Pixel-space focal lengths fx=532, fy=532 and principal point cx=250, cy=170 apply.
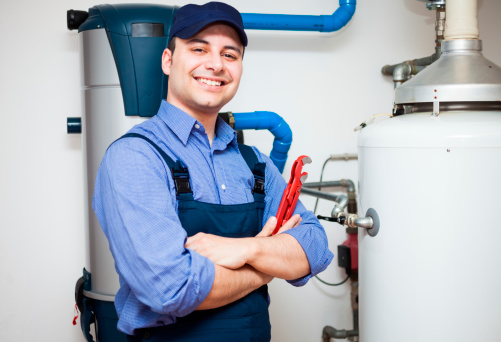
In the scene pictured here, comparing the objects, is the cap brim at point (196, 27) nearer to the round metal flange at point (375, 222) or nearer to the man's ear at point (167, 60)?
the man's ear at point (167, 60)

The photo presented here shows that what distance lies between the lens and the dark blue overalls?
3.71ft

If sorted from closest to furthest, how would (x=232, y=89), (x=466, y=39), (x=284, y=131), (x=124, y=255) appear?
1. (x=124, y=255)
2. (x=232, y=89)
3. (x=466, y=39)
4. (x=284, y=131)

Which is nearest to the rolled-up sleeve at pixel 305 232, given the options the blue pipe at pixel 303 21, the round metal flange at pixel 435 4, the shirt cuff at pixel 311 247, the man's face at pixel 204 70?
the shirt cuff at pixel 311 247

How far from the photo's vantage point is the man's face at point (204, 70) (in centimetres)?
125

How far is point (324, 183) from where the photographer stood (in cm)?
219

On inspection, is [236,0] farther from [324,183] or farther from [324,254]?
[324,254]

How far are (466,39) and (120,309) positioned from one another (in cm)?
114

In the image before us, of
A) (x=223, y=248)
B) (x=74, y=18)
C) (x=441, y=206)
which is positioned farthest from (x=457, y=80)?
(x=74, y=18)

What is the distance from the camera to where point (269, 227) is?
1236 millimetres

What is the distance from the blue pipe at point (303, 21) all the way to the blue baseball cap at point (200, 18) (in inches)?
24.6

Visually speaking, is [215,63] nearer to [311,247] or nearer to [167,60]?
[167,60]

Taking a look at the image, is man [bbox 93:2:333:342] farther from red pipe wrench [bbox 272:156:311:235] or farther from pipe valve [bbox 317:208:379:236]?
pipe valve [bbox 317:208:379:236]

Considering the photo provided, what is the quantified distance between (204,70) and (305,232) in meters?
0.45

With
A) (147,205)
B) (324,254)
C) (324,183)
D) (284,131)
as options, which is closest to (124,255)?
(147,205)
